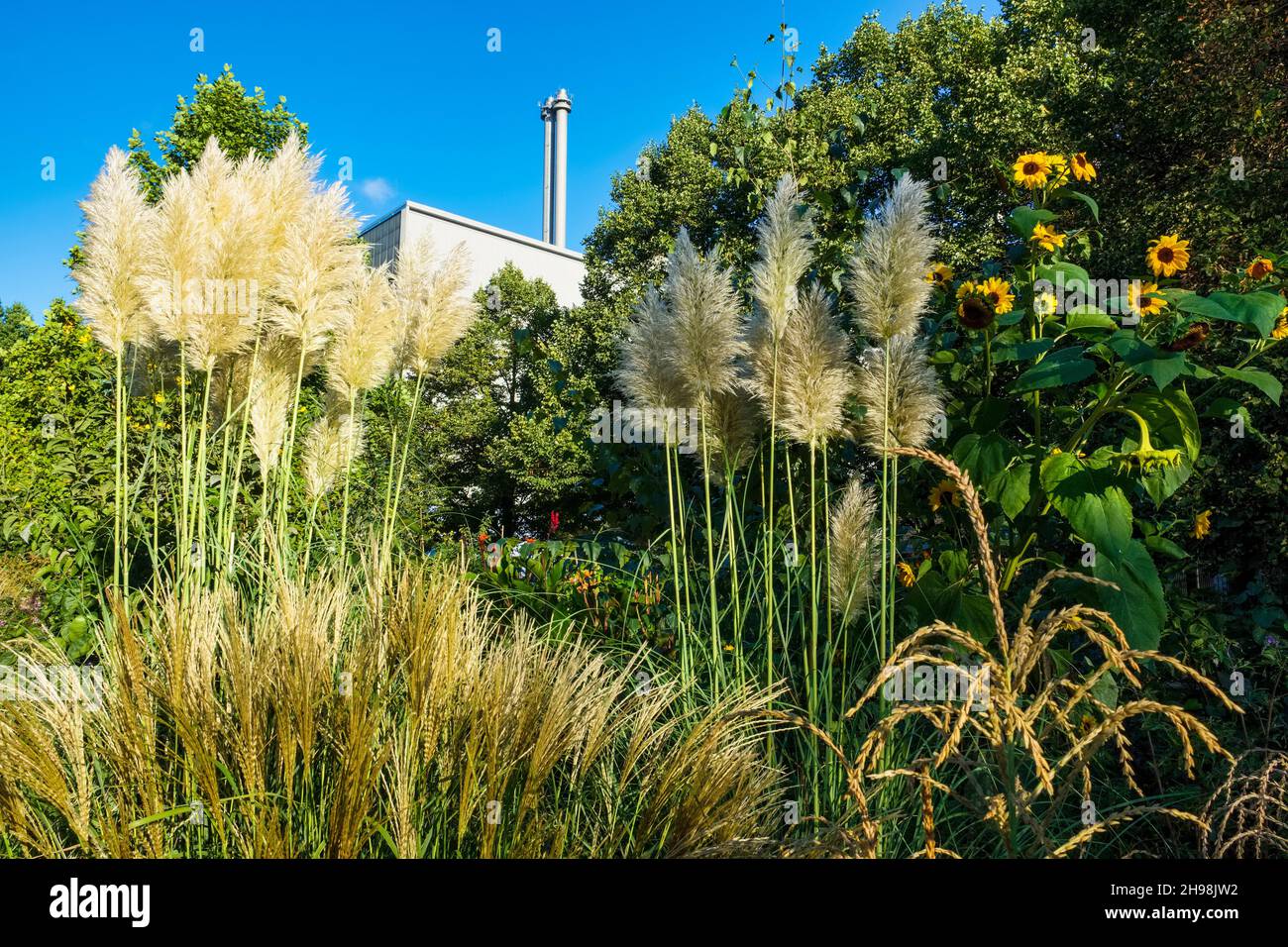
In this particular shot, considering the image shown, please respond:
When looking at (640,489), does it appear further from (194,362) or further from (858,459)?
(194,362)

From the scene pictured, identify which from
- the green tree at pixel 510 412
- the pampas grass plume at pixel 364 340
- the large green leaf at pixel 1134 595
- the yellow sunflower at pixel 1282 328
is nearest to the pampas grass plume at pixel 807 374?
the large green leaf at pixel 1134 595

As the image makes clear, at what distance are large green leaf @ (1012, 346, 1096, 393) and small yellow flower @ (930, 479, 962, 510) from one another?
628 millimetres

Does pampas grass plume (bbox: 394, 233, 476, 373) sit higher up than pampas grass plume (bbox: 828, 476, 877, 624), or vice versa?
pampas grass plume (bbox: 394, 233, 476, 373)

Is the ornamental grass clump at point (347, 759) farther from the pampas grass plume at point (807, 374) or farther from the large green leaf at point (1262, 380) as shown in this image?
the large green leaf at point (1262, 380)

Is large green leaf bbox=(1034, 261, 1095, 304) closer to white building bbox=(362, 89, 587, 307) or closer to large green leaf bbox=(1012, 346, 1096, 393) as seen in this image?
large green leaf bbox=(1012, 346, 1096, 393)

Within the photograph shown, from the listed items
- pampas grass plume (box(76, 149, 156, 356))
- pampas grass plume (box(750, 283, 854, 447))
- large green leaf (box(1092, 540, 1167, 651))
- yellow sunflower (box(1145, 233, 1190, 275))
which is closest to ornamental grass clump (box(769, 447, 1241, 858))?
large green leaf (box(1092, 540, 1167, 651))

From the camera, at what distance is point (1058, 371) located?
108 inches

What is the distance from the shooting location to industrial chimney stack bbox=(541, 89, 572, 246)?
26344 mm

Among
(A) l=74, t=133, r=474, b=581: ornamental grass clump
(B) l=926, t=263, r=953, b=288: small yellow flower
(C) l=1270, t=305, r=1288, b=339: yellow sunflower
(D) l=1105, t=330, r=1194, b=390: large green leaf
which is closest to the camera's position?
(D) l=1105, t=330, r=1194, b=390: large green leaf

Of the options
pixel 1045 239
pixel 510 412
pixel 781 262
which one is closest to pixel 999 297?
pixel 1045 239

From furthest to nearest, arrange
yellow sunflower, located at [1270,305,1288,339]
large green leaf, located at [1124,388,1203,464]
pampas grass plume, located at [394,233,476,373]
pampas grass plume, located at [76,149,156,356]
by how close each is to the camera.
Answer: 1. pampas grass plume, located at [394,233,476,373]
2. yellow sunflower, located at [1270,305,1288,339]
3. pampas grass plume, located at [76,149,156,356]
4. large green leaf, located at [1124,388,1203,464]

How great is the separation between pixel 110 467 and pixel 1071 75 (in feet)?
53.4

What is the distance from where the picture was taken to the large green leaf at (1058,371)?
269 centimetres
